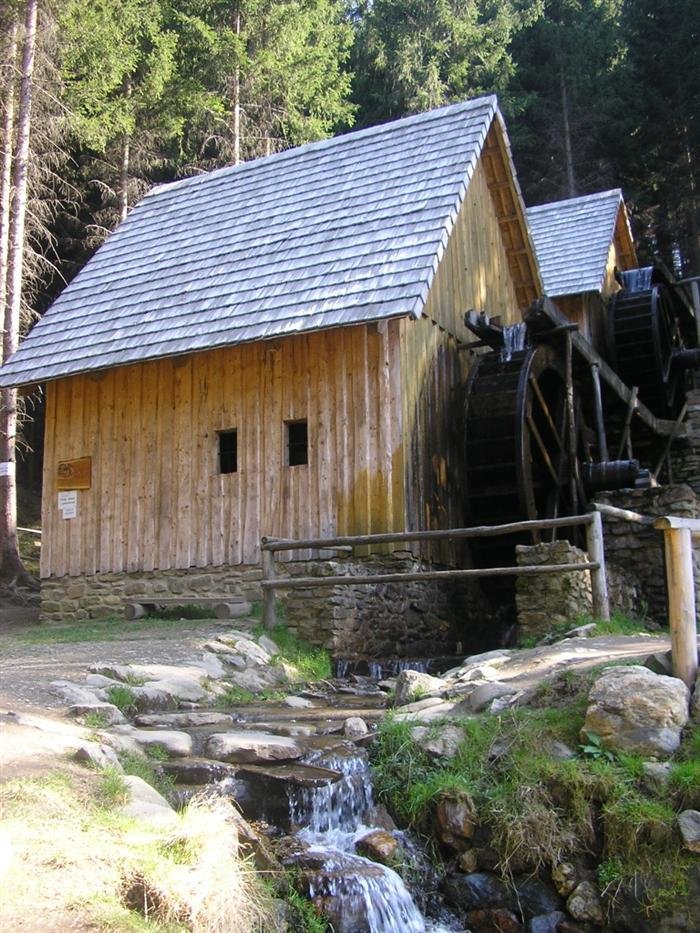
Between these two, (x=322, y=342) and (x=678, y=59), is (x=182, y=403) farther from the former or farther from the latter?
(x=678, y=59)

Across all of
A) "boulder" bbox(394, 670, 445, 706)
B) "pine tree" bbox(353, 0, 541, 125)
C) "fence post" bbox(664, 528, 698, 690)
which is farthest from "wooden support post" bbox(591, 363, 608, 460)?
"pine tree" bbox(353, 0, 541, 125)

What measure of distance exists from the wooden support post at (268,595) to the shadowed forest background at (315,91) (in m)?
9.74

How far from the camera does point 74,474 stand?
45.8 feet

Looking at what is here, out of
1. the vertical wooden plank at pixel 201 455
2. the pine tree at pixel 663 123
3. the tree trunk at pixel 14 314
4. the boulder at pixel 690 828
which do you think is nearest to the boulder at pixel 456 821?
the boulder at pixel 690 828

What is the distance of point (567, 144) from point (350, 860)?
26.7 m

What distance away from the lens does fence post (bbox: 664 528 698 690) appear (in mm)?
5703

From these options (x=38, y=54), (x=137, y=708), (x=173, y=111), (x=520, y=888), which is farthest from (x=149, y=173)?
(x=520, y=888)

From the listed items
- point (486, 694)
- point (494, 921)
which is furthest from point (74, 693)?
point (494, 921)

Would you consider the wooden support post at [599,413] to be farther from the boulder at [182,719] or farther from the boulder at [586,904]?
the boulder at [586,904]

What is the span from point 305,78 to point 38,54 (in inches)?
323

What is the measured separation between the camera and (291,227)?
13.8 meters

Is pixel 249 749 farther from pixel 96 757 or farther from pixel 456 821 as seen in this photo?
pixel 456 821

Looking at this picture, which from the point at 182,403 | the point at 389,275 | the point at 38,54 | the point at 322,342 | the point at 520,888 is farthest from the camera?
the point at 38,54

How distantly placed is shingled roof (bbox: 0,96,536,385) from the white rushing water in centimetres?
626
